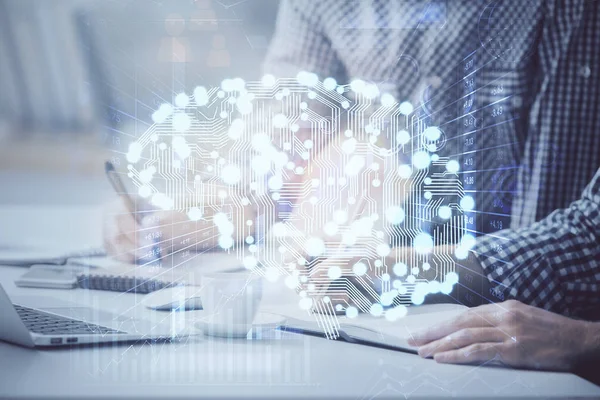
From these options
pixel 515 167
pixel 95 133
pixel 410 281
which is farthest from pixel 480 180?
pixel 95 133

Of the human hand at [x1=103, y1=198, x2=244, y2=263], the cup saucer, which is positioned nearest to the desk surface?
the cup saucer

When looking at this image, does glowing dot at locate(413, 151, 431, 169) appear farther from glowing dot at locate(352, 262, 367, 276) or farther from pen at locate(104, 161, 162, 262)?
pen at locate(104, 161, 162, 262)

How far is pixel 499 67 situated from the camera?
787mm

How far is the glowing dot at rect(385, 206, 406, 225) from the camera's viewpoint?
762mm

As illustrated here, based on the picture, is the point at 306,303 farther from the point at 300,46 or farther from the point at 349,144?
the point at 300,46

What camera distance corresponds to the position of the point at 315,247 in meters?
0.75

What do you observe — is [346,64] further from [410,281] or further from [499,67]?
[410,281]

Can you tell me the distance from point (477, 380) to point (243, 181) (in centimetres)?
44

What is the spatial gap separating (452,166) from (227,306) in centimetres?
41

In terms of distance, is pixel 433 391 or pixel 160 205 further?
pixel 160 205

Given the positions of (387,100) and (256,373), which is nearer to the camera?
(256,373)

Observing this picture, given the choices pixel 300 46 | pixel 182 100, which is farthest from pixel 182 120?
pixel 300 46

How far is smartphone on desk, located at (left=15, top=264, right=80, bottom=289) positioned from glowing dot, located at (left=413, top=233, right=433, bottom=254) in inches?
21.9

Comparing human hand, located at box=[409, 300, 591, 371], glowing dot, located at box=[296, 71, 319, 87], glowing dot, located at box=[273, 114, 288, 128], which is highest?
glowing dot, located at box=[296, 71, 319, 87]
